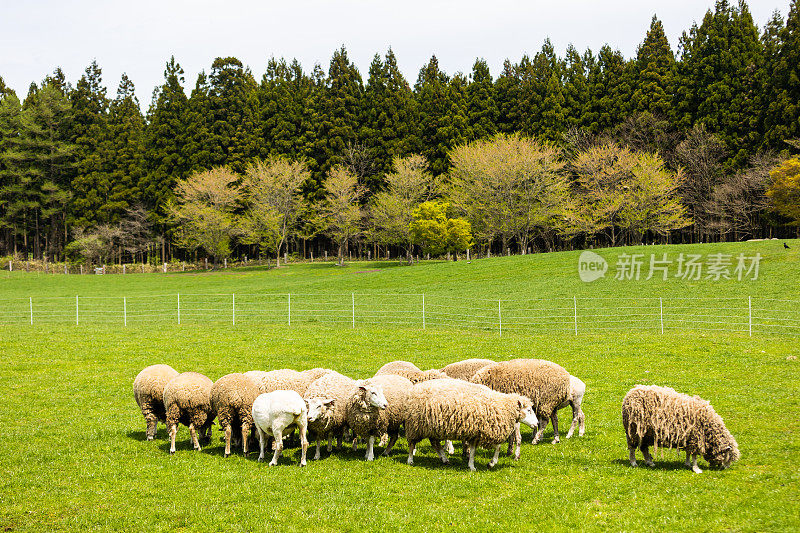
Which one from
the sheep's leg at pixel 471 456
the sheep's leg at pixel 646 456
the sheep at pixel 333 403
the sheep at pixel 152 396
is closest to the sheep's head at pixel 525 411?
the sheep's leg at pixel 471 456

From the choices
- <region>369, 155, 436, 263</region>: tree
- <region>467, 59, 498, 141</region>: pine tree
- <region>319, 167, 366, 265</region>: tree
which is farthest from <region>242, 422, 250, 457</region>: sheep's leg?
<region>467, 59, 498, 141</region>: pine tree

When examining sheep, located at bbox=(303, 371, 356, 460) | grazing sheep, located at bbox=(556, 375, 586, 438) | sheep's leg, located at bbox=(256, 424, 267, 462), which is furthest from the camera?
grazing sheep, located at bbox=(556, 375, 586, 438)

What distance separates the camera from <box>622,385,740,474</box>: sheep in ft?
25.7

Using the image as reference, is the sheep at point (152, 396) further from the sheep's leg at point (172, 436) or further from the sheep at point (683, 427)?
the sheep at point (683, 427)

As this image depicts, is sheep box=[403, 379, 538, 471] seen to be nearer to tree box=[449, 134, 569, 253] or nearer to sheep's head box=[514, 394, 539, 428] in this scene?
sheep's head box=[514, 394, 539, 428]

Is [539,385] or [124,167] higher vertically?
[124,167]

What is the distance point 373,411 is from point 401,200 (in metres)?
50.4

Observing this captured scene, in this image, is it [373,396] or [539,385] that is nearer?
[373,396]

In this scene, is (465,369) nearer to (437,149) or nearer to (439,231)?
(439,231)

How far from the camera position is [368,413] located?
28.9 ft

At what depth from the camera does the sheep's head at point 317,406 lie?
8555 mm

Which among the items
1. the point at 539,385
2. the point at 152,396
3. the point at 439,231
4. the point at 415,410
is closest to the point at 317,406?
the point at 415,410

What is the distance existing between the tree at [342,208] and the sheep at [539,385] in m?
51.0

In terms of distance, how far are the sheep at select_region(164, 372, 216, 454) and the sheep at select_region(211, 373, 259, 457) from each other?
18cm
